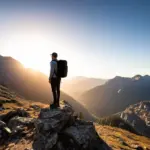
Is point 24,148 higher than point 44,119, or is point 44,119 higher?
point 44,119

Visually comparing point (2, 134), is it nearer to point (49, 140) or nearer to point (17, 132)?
point (17, 132)

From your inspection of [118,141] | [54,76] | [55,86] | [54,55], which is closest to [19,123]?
[55,86]

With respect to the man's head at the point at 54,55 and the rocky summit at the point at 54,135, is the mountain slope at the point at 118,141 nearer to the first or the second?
the rocky summit at the point at 54,135

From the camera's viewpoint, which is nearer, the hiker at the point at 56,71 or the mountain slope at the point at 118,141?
the hiker at the point at 56,71

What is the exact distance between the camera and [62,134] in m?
19.6

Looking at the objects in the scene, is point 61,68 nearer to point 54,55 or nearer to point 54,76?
point 54,76

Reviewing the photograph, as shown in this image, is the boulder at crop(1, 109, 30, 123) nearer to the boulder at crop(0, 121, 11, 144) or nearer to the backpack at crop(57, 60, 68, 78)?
the boulder at crop(0, 121, 11, 144)

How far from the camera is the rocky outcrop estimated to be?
60.3 feet

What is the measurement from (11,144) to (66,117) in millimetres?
6503

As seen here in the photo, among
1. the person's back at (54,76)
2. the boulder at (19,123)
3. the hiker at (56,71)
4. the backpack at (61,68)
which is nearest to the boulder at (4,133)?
the boulder at (19,123)

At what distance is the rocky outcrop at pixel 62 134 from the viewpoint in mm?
18375

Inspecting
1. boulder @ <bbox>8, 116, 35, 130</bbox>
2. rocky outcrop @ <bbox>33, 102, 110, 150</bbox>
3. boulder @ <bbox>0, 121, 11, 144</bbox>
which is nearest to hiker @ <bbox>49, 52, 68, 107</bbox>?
rocky outcrop @ <bbox>33, 102, 110, 150</bbox>

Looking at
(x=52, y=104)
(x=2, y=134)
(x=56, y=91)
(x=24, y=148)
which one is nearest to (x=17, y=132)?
(x=2, y=134)

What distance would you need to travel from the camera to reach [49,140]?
18.3 m
